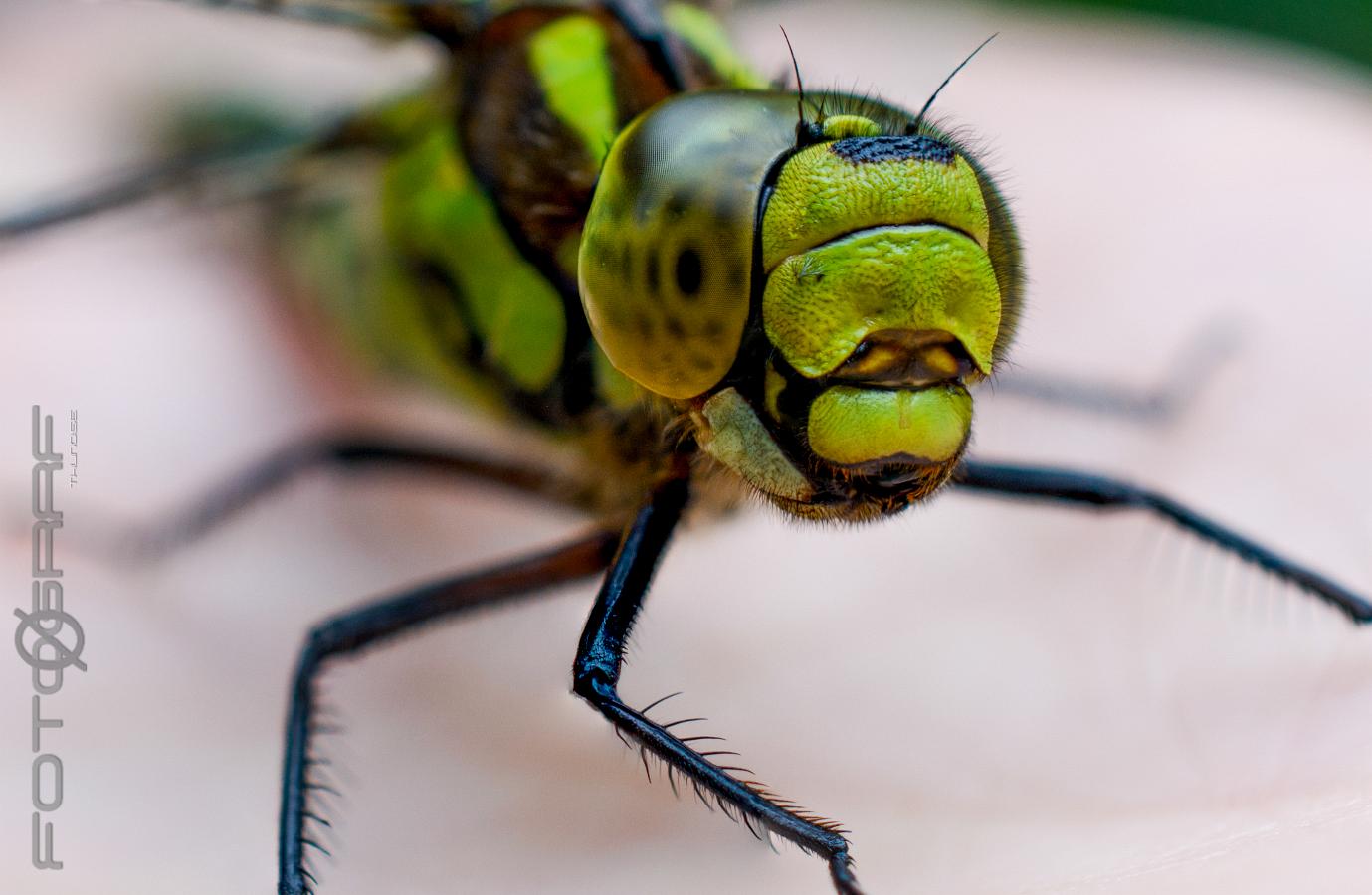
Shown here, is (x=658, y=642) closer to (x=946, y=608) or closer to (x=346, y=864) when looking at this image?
(x=946, y=608)

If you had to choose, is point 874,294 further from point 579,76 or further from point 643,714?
point 579,76

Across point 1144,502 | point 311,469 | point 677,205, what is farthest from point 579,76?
point 1144,502

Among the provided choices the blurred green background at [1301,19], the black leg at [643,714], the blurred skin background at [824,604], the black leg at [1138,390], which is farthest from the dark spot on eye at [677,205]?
the blurred green background at [1301,19]

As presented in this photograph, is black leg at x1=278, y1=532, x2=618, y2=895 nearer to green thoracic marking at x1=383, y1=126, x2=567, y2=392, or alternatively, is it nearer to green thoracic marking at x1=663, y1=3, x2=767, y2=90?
green thoracic marking at x1=383, y1=126, x2=567, y2=392

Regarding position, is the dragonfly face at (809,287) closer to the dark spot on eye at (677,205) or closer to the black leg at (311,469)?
the dark spot on eye at (677,205)

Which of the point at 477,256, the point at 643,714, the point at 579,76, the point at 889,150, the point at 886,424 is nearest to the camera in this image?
the point at 886,424

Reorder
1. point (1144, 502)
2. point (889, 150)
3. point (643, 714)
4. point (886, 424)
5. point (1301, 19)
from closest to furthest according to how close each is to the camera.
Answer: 1. point (886, 424)
2. point (889, 150)
3. point (643, 714)
4. point (1144, 502)
5. point (1301, 19)
